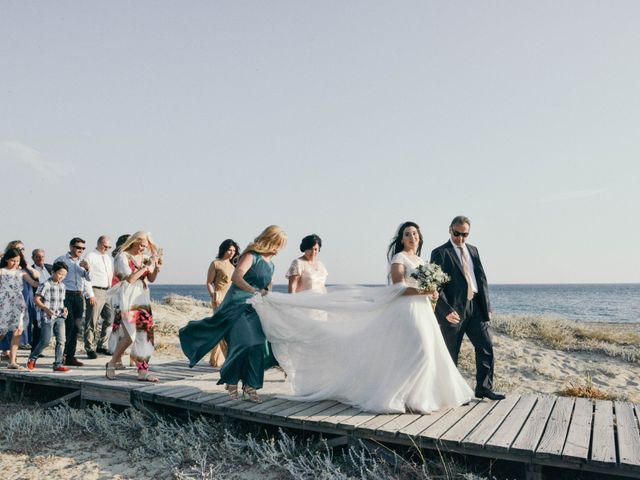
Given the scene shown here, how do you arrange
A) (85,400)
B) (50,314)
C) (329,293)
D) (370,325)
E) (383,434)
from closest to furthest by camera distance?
(383,434)
(370,325)
(329,293)
(85,400)
(50,314)

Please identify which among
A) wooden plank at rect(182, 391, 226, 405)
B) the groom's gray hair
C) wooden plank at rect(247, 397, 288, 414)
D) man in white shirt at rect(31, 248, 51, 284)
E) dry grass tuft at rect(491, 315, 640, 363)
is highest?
the groom's gray hair

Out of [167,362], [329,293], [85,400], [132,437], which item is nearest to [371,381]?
[329,293]

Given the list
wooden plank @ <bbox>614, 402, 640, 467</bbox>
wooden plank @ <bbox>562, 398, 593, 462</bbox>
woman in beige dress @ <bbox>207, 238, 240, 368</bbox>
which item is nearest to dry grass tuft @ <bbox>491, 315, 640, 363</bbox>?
wooden plank @ <bbox>614, 402, 640, 467</bbox>

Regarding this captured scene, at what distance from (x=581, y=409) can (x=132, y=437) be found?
5680 mm

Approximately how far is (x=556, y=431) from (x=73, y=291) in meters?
7.87

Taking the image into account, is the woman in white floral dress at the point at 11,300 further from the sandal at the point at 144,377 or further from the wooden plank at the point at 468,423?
the wooden plank at the point at 468,423

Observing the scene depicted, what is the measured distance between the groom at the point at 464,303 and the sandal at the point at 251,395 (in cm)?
250

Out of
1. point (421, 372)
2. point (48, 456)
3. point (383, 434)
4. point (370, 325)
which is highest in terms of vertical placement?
point (370, 325)

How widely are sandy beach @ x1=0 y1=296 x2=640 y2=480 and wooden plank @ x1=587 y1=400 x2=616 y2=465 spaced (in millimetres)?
2988

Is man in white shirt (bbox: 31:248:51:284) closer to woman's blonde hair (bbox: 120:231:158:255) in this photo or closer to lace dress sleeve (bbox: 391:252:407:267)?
woman's blonde hair (bbox: 120:231:158:255)

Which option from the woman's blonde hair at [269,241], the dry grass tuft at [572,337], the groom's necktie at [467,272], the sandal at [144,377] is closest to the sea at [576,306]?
the dry grass tuft at [572,337]

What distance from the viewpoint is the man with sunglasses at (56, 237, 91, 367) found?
9.02 metres

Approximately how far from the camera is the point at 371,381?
5.94m

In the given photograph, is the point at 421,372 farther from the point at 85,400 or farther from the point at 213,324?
the point at 85,400
